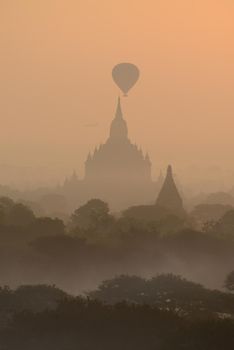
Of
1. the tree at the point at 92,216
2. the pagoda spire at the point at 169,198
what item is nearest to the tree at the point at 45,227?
the tree at the point at 92,216

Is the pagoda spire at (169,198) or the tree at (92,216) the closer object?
the tree at (92,216)

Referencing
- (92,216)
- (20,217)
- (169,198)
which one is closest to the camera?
(20,217)

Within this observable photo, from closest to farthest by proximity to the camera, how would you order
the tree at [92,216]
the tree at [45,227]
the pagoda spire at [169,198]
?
the tree at [45,227] → the tree at [92,216] → the pagoda spire at [169,198]

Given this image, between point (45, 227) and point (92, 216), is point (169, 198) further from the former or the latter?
point (45, 227)

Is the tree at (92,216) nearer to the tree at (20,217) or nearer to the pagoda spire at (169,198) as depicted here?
the tree at (20,217)

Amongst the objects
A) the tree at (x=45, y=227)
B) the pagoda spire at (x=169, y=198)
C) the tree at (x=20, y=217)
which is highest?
the pagoda spire at (x=169, y=198)

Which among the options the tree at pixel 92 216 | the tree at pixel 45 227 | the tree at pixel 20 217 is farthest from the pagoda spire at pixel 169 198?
the tree at pixel 45 227

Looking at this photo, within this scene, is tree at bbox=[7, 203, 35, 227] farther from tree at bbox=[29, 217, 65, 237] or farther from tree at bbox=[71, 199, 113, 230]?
tree at bbox=[71, 199, 113, 230]

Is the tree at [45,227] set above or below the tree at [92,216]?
below

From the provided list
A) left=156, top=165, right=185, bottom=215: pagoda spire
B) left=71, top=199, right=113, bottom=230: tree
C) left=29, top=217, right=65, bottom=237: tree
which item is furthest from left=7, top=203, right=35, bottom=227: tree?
left=156, top=165, right=185, bottom=215: pagoda spire

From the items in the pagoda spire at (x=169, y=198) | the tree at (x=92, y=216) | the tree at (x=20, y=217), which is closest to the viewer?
the tree at (x=20, y=217)

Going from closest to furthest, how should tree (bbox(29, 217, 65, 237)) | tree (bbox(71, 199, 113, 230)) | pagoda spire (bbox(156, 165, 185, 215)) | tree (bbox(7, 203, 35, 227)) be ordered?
tree (bbox(29, 217, 65, 237)) → tree (bbox(7, 203, 35, 227)) → tree (bbox(71, 199, 113, 230)) → pagoda spire (bbox(156, 165, 185, 215))

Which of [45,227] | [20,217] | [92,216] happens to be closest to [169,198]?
[92,216]
